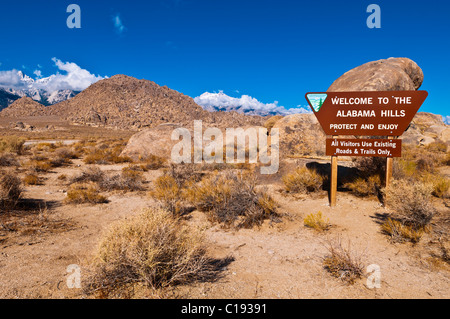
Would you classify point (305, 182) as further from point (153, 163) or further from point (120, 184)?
point (153, 163)

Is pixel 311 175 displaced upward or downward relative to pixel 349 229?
upward

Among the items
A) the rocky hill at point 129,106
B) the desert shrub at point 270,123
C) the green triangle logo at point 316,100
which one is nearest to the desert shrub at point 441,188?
the green triangle logo at point 316,100

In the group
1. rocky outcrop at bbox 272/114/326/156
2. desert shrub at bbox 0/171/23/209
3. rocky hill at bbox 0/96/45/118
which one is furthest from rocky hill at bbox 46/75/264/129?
desert shrub at bbox 0/171/23/209

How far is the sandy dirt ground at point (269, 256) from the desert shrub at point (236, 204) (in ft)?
0.87

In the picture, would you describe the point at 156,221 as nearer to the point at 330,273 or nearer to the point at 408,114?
the point at 330,273

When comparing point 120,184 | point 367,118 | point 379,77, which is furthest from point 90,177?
point 379,77

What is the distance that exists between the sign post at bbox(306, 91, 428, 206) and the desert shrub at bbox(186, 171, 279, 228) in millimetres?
1970

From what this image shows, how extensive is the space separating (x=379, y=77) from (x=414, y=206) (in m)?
7.85

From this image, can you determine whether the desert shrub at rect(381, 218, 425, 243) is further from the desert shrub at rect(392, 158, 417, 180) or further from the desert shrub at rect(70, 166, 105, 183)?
the desert shrub at rect(70, 166, 105, 183)

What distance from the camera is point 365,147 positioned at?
6160 millimetres

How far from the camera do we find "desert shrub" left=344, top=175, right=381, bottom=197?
6.63m

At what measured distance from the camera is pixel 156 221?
3.40 meters
